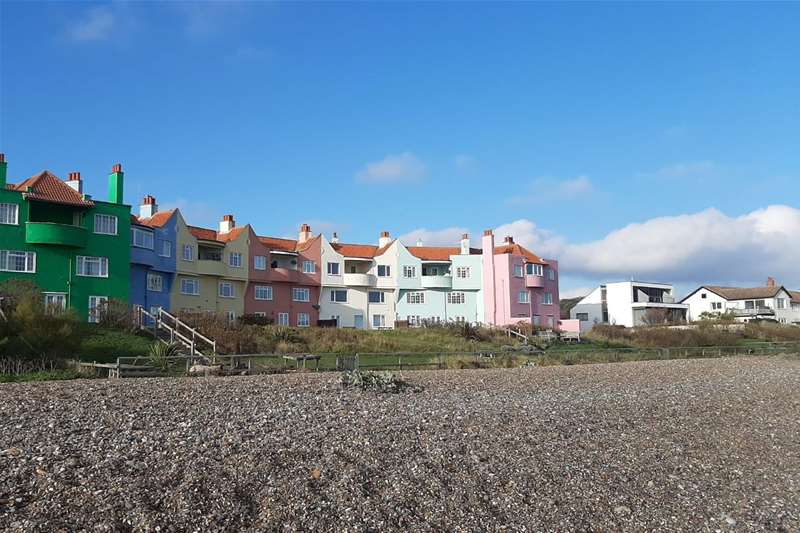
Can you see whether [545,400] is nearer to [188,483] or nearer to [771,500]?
[771,500]

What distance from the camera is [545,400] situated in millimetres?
18344

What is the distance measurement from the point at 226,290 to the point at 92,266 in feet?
42.3

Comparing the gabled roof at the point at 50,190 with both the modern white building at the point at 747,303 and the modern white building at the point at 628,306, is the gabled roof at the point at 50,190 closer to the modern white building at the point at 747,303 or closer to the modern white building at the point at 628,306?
the modern white building at the point at 628,306

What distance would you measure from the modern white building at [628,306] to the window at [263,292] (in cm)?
3777

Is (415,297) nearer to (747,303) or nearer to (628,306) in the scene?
(628,306)

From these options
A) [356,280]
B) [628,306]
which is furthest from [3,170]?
[628,306]

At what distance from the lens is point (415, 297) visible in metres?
59.7

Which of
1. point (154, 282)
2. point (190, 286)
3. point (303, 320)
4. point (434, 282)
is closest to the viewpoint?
point (154, 282)

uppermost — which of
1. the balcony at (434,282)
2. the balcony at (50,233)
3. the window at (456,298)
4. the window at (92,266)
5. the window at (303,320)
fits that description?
the balcony at (50,233)

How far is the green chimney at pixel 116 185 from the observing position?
39.7 meters

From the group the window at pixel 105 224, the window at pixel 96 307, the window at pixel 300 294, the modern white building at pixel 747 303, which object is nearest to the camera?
the window at pixel 96 307

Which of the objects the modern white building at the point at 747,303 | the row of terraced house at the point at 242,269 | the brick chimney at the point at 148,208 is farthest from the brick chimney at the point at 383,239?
the modern white building at the point at 747,303

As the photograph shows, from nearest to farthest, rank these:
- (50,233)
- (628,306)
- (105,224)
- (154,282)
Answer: (50,233), (105,224), (154,282), (628,306)

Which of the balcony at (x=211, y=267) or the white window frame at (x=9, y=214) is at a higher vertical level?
the white window frame at (x=9, y=214)
